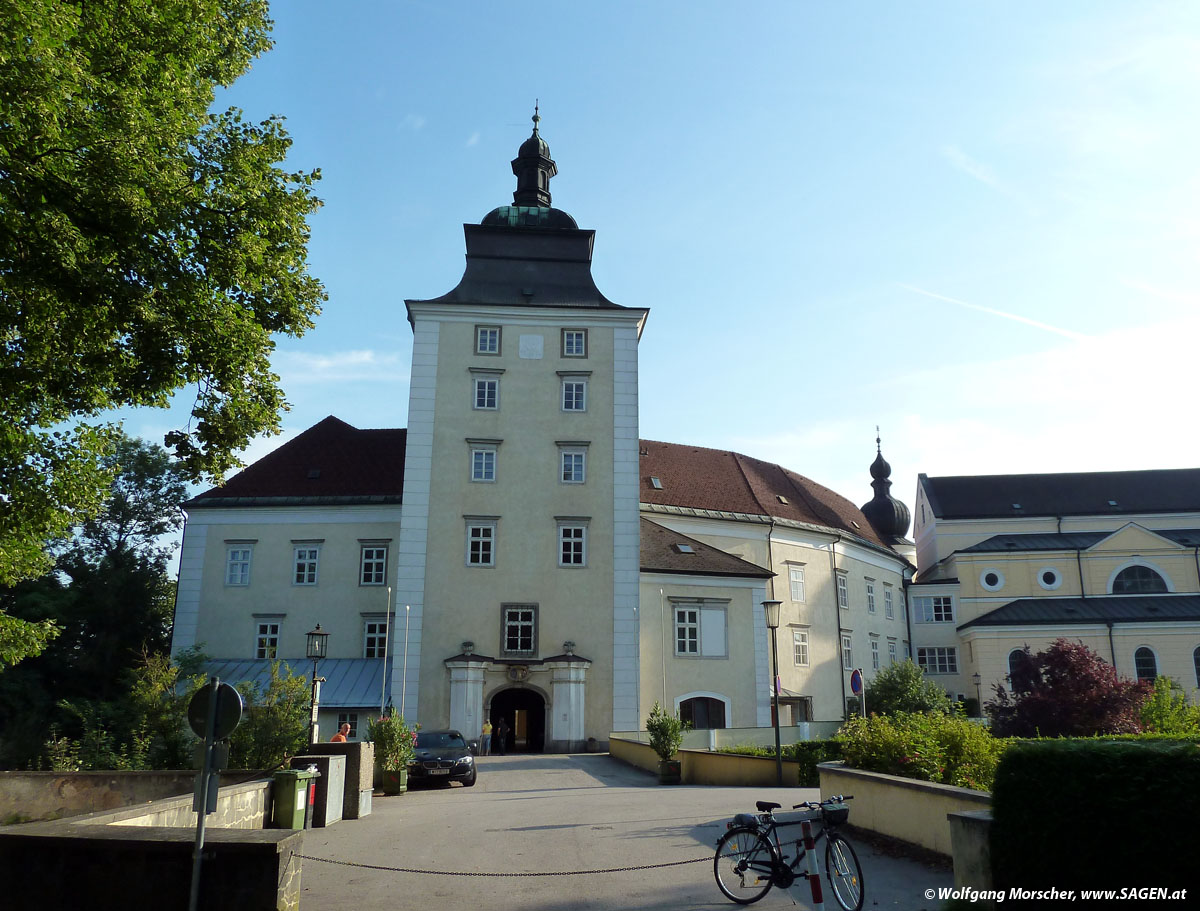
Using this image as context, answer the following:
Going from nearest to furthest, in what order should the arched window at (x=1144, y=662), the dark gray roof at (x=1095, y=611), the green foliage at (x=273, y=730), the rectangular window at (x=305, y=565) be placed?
the green foliage at (x=273, y=730) < the rectangular window at (x=305, y=565) < the arched window at (x=1144, y=662) < the dark gray roof at (x=1095, y=611)

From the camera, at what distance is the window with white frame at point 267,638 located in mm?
36906

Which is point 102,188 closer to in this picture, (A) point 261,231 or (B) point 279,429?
(A) point 261,231

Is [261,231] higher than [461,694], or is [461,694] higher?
[261,231]

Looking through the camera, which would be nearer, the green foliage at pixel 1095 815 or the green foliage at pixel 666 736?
the green foliage at pixel 1095 815

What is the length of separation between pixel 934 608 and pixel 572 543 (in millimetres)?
29870

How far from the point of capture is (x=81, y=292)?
36.2 feet

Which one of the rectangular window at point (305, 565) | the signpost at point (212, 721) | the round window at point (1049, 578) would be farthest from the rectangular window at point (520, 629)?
the round window at point (1049, 578)

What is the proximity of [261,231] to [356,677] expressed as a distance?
84.0 ft

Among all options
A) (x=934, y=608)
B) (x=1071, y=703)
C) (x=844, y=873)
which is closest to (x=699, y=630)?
(x=1071, y=703)

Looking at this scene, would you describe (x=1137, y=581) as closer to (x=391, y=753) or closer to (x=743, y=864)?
(x=391, y=753)

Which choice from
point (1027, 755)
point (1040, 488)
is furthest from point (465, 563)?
point (1040, 488)

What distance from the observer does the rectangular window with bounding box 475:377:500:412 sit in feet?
124

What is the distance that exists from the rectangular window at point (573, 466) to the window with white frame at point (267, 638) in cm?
1268

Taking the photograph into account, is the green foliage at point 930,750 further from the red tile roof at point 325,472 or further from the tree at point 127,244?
the red tile roof at point 325,472
